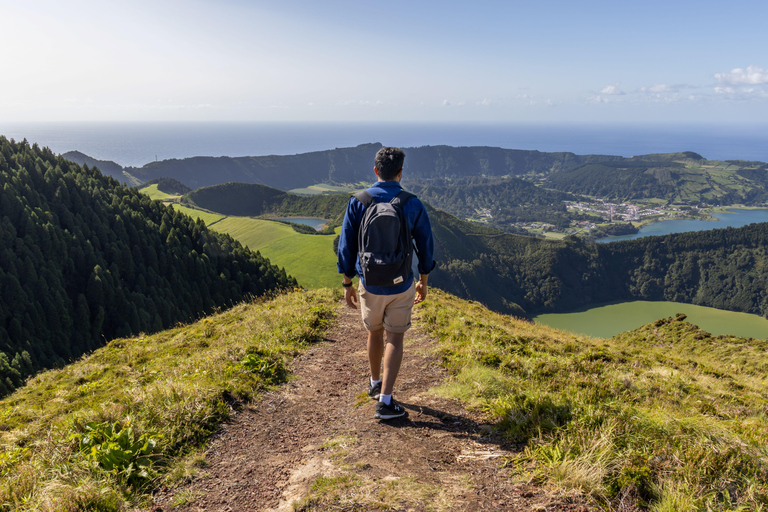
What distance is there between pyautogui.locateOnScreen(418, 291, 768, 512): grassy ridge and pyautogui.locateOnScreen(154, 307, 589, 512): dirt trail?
1.08 ft

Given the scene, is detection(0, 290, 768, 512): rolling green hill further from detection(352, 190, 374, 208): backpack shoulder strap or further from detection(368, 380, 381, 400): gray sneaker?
detection(352, 190, 374, 208): backpack shoulder strap

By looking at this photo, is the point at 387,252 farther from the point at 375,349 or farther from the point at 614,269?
the point at 614,269

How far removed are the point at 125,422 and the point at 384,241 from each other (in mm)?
3788

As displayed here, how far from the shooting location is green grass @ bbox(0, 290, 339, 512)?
3.39 m

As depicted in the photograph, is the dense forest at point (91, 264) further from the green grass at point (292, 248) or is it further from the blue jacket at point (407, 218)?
the blue jacket at point (407, 218)

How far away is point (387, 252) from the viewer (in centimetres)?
433

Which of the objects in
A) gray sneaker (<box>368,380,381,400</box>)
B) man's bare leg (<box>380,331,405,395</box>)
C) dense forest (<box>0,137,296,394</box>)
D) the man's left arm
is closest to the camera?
the man's left arm

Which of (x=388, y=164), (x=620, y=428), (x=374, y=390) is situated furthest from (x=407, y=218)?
(x=620, y=428)

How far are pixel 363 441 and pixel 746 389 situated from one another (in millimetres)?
11355

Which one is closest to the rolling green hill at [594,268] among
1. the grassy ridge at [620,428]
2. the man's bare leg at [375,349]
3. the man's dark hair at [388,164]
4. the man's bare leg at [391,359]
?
the grassy ridge at [620,428]

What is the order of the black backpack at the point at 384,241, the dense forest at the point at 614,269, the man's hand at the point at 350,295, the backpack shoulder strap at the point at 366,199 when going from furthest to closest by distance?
the dense forest at the point at 614,269 → the man's hand at the point at 350,295 → the backpack shoulder strap at the point at 366,199 → the black backpack at the point at 384,241

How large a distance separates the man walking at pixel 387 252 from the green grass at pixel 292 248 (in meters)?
74.8

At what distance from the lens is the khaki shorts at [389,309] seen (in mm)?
4664

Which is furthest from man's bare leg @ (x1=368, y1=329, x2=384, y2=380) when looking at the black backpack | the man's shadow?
the black backpack
